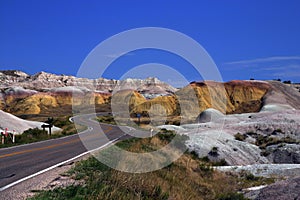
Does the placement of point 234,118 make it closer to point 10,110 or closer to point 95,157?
point 95,157

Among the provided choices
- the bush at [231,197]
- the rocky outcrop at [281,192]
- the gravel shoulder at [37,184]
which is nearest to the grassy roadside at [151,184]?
the bush at [231,197]

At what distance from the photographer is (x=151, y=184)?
12.1 metres

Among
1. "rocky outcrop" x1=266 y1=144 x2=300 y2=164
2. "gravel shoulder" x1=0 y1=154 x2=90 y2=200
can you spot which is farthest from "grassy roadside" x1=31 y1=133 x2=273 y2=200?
"rocky outcrop" x1=266 y1=144 x2=300 y2=164

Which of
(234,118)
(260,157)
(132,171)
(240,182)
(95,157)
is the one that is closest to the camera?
(132,171)

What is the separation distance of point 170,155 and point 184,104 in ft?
258

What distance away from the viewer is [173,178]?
15.2 m

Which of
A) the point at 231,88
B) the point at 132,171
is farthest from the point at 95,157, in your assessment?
the point at 231,88

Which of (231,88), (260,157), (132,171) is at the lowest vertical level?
(260,157)

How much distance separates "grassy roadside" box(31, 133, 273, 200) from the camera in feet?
31.7

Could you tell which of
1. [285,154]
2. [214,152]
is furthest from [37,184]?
[285,154]

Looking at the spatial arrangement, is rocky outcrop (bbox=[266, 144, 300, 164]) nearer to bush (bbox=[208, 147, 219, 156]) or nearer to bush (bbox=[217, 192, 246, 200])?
bush (bbox=[208, 147, 219, 156])

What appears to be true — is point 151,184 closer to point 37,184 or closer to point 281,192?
point 37,184

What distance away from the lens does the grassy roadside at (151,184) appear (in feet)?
31.7

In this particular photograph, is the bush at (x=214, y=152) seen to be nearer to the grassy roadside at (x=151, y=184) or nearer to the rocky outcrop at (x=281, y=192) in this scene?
the grassy roadside at (x=151, y=184)
